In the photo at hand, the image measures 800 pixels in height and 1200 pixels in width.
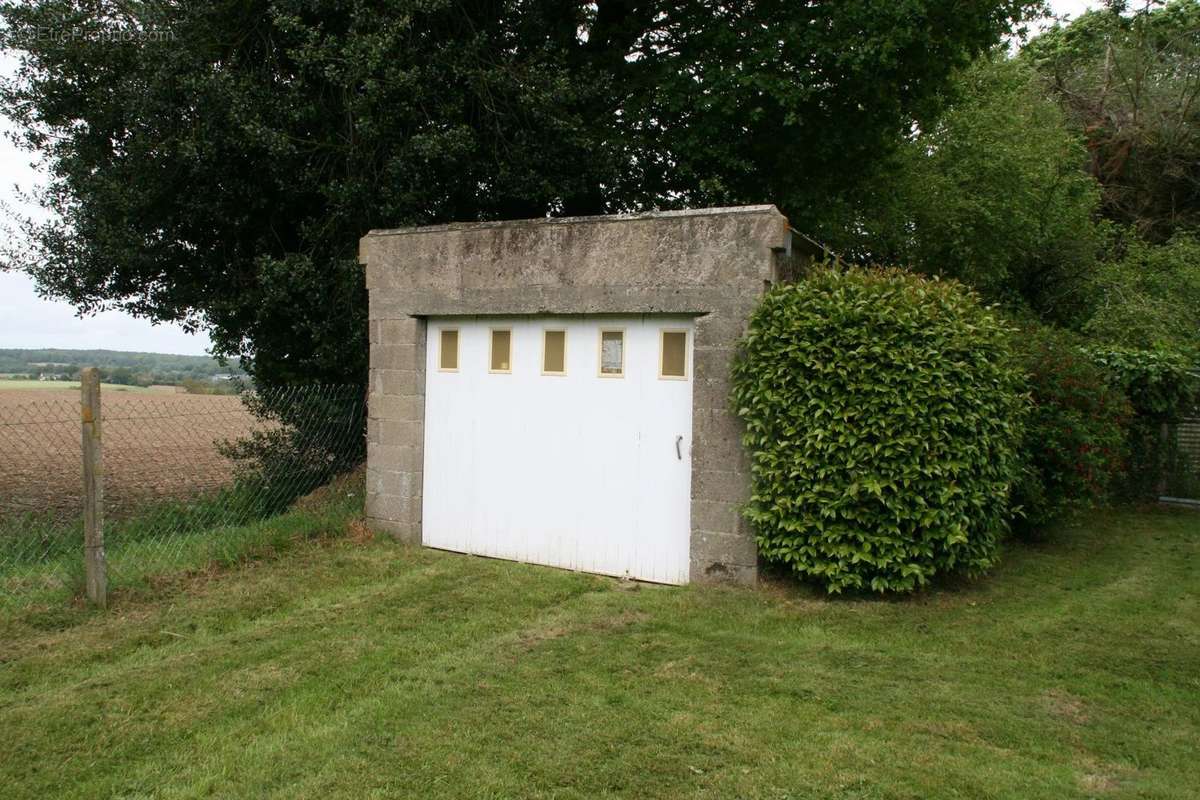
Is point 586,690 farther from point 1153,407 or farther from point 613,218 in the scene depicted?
point 1153,407

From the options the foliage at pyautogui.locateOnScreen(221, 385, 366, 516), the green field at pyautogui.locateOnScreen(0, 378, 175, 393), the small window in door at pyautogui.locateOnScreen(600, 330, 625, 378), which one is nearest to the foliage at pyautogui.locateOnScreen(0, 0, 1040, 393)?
the foliage at pyautogui.locateOnScreen(221, 385, 366, 516)

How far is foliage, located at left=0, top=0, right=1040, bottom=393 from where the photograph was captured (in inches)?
381

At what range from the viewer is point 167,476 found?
10516 mm

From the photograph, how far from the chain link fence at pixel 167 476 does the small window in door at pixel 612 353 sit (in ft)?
10.7

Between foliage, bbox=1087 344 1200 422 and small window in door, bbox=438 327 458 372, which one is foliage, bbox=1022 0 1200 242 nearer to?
foliage, bbox=1087 344 1200 422

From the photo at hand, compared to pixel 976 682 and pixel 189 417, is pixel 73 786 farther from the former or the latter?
pixel 976 682

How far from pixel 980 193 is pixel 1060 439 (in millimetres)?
8109

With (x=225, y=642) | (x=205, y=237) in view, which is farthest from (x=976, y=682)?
(x=205, y=237)

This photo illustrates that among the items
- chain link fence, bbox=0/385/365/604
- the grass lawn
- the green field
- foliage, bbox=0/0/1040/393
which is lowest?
the grass lawn

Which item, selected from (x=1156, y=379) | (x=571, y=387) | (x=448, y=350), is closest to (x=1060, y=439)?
(x=1156, y=379)

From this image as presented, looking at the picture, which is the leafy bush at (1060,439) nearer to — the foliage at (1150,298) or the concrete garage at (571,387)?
the concrete garage at (571,387)

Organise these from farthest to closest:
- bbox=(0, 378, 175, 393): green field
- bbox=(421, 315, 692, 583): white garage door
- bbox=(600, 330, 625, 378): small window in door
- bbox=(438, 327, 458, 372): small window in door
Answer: bbox=(438, 327, 458, 372): small window in door < bbox=(600, 330, 625, 378): small window in door < bbox=(421, 315, 692, 583): white garage door < bbox=(0, 378, 175, 393): green field

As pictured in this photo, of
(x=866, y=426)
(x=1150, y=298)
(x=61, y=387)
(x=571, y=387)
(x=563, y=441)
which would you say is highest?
(x=1150, y=298)

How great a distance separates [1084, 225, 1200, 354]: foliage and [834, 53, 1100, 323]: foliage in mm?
1053
